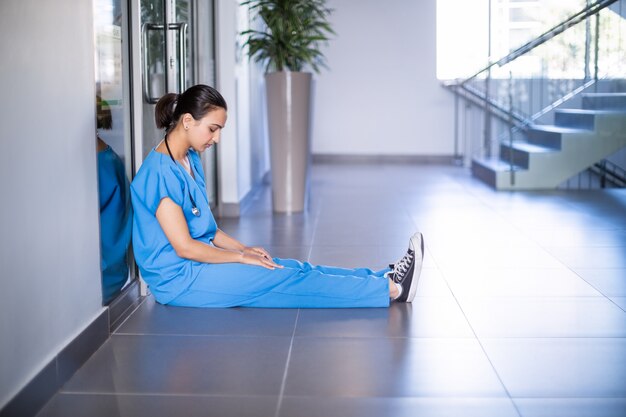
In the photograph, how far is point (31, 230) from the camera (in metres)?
2.24

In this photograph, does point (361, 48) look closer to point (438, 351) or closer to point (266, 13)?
point (266, 13)

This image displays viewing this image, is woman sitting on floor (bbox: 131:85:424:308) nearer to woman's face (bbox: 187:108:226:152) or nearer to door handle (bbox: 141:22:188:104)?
woman's face (bbox: 187:108:226:152)

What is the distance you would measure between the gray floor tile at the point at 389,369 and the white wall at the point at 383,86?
844 cm

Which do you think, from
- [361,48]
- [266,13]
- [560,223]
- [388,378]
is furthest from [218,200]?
[361,48]

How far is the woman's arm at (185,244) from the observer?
3.13 meters

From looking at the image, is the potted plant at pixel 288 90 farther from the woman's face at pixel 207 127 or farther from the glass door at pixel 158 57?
the woman's face at pixel 207 127

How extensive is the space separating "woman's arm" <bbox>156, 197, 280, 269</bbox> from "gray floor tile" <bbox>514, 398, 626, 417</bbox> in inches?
49.5

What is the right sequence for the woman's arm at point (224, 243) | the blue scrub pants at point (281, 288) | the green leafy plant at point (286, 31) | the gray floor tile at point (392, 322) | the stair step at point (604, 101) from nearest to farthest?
the gray floor tile at point (392, 322)
the blue scrub pants at point (281, 288)
the woman's arm at point (224, 243)
the green leafy plant at point (286, 31)
the stair step at point (604, 101)

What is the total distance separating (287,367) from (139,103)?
1452mm

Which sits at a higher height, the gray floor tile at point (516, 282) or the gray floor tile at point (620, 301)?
the gray floor tile at point (620, 301)

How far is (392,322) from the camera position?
3182 millimetres

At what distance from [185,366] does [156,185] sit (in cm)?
81

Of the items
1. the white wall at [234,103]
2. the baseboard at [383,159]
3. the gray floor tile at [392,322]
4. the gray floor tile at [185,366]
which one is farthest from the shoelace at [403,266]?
the baseboard at [383,159]

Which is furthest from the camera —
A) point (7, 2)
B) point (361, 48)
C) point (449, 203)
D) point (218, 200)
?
point (361, 48)
